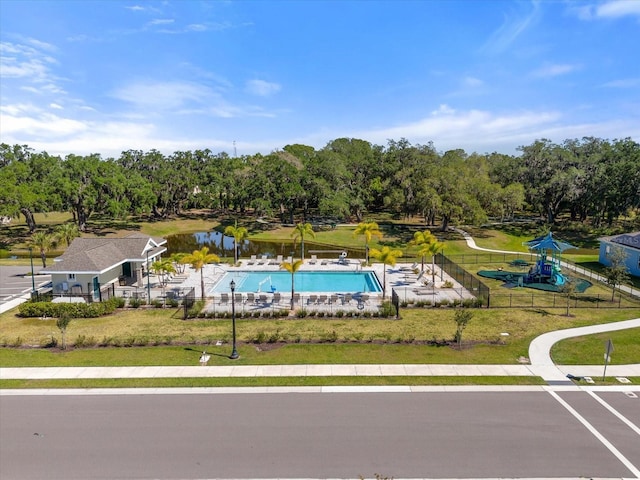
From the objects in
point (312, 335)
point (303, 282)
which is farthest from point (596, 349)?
point (303, 282)

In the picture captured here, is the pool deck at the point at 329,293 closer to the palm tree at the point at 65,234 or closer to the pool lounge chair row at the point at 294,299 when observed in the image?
the pool lounge chair row at the point at 294,299

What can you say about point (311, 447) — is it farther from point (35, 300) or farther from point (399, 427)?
point (35, 300)

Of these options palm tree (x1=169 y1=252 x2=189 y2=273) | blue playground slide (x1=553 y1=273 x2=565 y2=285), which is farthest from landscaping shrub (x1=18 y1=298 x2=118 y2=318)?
blue playground slide (x1=553 y1=273 x2=565 y2=285)

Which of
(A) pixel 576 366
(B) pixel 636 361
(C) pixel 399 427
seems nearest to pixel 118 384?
(C) pixel 399 427

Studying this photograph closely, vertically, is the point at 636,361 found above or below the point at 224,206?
below

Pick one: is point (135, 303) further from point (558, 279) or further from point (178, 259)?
point (558, 279)

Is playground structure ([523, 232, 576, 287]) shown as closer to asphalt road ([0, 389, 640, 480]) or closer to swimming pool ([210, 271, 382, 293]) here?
swimming pool ([210, 271, 382, 293])
